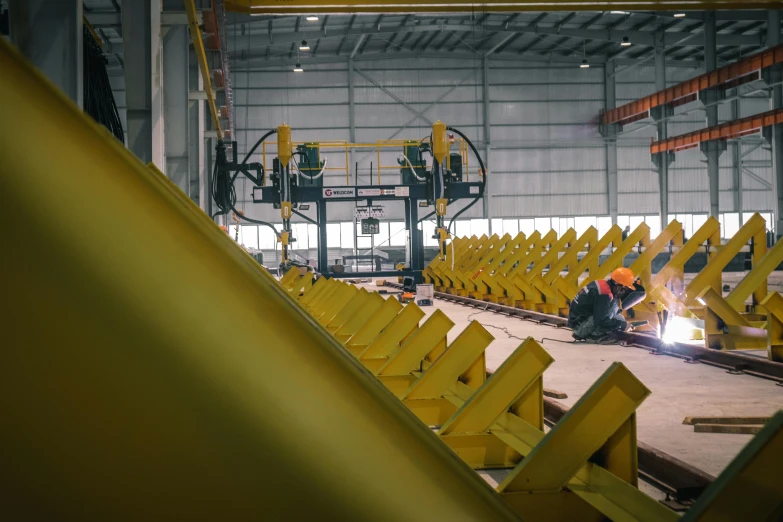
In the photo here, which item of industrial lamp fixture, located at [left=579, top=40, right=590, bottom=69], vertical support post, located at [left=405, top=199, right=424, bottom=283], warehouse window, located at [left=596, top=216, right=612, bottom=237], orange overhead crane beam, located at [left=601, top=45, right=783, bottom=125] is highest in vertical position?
industrial lamp fixture, located at [left=579, top=40, right=590, bottom=69]

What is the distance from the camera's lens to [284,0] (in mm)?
7875

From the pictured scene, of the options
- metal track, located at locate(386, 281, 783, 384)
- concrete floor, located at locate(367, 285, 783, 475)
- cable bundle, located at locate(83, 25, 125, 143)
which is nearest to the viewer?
concrete floor, located at locate(367, 285, 783, 475)

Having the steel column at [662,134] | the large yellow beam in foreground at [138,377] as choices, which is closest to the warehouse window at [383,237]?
the steel column at [662,134]

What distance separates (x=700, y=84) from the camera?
73.8 ft

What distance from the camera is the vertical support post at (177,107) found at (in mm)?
9266

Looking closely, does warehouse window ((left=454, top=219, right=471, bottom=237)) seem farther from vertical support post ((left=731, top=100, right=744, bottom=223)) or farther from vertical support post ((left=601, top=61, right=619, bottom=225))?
vertical support post ((left=731, top=100, right=744, bottom=223))

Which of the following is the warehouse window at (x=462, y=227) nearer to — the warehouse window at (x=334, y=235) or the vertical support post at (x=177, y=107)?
the warehouse window at (x=334, y=235)

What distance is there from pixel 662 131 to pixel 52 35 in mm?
24830

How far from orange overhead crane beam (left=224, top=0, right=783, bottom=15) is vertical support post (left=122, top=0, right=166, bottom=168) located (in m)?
1.08

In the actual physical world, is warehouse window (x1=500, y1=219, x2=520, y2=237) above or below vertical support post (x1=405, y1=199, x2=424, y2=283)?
above

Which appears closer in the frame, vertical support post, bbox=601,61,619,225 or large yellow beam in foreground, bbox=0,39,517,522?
large yellow beam in foreground, bbox=0,39,517,522

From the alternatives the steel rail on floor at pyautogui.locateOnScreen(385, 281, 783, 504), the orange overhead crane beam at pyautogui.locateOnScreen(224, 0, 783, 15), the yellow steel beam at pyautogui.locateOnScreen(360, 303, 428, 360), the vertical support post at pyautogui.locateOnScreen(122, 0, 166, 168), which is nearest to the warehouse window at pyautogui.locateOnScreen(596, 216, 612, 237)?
the steel rail on floor at pyautogui.locateOnScreen(385, 281, 783, 504)

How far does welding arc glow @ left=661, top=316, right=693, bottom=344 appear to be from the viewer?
7.95 meters

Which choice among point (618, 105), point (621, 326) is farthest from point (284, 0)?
point (618, 105)
